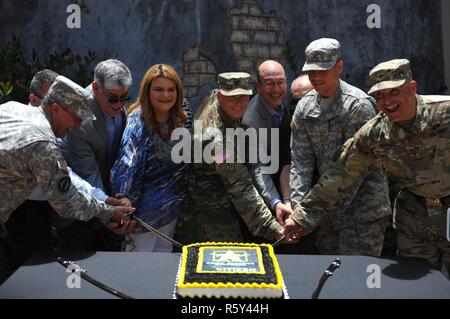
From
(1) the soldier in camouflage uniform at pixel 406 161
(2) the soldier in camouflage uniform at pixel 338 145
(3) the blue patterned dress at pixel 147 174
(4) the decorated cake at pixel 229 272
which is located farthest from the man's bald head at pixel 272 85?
(4) the decorated cake at pixel 229 272

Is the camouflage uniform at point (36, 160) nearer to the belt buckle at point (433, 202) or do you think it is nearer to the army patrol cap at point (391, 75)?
the army patrol cap at point (391, 75)

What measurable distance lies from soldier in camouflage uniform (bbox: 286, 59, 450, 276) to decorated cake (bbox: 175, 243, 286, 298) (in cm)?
55

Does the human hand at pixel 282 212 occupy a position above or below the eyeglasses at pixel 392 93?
below

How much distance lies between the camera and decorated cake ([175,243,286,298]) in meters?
2.40

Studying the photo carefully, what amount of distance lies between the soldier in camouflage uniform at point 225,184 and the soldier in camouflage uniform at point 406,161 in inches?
10.7

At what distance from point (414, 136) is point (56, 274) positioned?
71.9 inches

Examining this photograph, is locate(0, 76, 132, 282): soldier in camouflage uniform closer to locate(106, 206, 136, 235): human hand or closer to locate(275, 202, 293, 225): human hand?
locate(106, 206, 136, 235): human hand

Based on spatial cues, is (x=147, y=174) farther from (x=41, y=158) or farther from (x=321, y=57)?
(x=321, y=57)

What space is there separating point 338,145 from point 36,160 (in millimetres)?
1710

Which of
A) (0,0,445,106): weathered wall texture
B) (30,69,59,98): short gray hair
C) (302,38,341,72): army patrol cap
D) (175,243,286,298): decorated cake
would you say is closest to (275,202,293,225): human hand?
(175,243,286,298): decorated cake

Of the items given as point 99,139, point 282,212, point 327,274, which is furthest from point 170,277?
point 99,139

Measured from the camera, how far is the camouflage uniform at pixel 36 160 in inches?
114

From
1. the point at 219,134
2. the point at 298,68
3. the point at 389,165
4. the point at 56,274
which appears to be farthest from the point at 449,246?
the point at 298,68

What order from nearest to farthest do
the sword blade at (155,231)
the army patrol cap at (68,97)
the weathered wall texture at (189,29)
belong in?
the army patrol cap at (68,97)
the sword blade at (155,231)
the weathered wall texture at (189,29)
